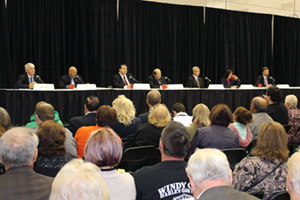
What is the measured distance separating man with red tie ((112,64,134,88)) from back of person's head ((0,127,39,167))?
20.4 feet

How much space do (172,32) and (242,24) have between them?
2.42 meters

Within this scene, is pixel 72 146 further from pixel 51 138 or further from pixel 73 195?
pixel 73 195

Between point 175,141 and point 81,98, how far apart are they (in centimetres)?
446

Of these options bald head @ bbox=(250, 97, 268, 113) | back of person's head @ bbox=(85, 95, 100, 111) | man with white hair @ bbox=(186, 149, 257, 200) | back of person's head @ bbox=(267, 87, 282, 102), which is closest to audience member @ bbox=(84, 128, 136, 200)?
man with white hair @ bbox=(186, 149, 257, 200)

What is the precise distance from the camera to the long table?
6.07 m

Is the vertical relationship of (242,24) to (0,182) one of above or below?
above

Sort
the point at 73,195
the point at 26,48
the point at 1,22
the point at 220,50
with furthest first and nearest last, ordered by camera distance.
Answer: the point at 220,50 < the point at 26,48 < the point at 1,22 < the point at 73,195

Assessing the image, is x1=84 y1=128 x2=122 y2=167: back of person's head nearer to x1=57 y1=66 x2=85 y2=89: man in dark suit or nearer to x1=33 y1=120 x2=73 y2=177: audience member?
x1=33 y1=120 x2=73 y2=177: audience member

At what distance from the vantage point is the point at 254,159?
2.47m

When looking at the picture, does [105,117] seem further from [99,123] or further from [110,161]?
[110,161]

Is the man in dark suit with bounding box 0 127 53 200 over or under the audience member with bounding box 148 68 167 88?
under

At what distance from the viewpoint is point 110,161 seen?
6.58ft

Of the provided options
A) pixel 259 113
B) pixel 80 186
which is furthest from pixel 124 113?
pixel 80 186

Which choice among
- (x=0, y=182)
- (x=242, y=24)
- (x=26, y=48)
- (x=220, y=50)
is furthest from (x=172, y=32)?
(x=0, y=182)
